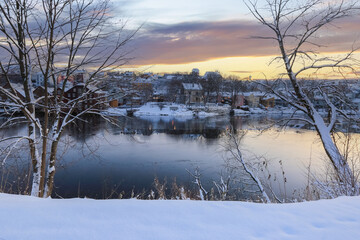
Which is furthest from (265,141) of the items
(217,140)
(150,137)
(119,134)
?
(119,134)

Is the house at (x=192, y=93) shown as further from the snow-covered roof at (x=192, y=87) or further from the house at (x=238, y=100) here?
the house at (x=238, y=100)

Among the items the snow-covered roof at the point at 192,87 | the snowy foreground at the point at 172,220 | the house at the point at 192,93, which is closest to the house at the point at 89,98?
the snowy foreground at the point at 172,220

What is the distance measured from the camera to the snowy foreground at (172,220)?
2.07m

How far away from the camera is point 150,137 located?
2345 cm

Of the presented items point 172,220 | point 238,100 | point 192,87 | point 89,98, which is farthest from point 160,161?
point 238,100

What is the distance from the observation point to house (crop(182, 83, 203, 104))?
6506cm

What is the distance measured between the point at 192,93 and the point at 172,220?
6402cm

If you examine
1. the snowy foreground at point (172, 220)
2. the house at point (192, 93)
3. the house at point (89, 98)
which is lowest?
the snowy foreground at point (172, 220)

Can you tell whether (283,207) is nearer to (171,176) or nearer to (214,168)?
(171,176)

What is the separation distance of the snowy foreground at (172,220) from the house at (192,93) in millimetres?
61617

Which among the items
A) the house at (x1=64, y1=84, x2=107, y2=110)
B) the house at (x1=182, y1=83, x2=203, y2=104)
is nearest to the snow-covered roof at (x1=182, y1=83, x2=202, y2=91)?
the house at (x1=182, y1=83, x2=203, y2=104)

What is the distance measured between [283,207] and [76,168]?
13.1 meters

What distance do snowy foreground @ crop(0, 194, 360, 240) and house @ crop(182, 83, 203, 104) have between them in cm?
6162

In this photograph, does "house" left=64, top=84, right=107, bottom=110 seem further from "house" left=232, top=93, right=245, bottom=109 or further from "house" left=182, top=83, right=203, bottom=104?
"house" left=232, top=93, right=245, bottom=109
